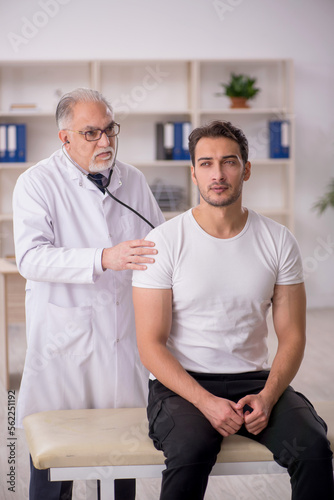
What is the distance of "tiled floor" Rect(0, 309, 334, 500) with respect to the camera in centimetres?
228

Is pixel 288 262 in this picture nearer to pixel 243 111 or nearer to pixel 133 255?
pixel 133 255

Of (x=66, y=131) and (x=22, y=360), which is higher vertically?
(x=66, y=131)

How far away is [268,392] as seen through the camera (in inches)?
59.4

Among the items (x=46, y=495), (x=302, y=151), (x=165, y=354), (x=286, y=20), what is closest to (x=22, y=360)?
(x=46, y=495)

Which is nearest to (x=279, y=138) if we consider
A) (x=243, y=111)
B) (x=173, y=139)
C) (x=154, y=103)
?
(x=243, y=111)

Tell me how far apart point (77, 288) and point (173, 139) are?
360 centimetres

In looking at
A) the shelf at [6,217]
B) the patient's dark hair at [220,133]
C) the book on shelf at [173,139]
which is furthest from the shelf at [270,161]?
the patient's dark hair at [220,133]

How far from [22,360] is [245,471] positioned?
2850 mm

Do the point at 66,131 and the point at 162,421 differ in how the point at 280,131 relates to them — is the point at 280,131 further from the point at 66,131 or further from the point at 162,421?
the point at 162,421

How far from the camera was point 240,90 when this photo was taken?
526 cm

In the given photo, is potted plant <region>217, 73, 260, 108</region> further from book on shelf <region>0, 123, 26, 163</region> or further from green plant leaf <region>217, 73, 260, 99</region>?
book on shelf <region>0, 123, 26, 163</region>

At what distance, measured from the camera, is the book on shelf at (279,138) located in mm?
5328

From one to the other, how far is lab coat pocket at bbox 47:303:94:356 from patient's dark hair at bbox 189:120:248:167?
0.55 meters

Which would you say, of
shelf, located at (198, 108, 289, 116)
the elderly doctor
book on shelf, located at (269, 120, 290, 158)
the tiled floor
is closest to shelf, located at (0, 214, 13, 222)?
the tiled floor
